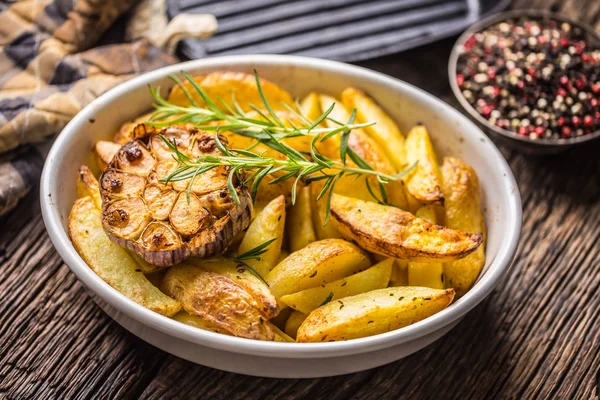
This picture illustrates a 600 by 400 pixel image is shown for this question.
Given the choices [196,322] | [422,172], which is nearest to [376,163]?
[422,172]

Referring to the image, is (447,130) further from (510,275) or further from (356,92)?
(510,275)

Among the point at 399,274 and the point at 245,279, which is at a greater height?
the point at 245,279

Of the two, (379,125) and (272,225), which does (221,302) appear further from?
(379,125)

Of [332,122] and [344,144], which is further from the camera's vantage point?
[332,122]

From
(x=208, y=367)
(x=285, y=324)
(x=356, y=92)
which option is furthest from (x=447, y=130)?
(x=208, y=367)

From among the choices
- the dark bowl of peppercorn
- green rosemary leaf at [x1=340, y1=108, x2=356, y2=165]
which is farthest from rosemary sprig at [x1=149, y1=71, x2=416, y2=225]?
the dark bowl of peppercorn

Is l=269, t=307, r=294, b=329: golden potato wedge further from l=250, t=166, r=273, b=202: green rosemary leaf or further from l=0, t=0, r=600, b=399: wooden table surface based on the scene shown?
l=250, t=166, r=273, b=202: green rosemary leaf

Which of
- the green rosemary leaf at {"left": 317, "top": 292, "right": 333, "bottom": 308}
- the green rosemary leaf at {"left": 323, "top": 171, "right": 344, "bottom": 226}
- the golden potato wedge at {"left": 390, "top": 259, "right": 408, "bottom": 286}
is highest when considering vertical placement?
the green rosemary leaf at {"left": 323, "top": 171, "right": 344, "bottom": 226}

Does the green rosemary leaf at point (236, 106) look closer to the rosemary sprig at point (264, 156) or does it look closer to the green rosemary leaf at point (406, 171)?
the rosemary sprig at point (264, 156)
